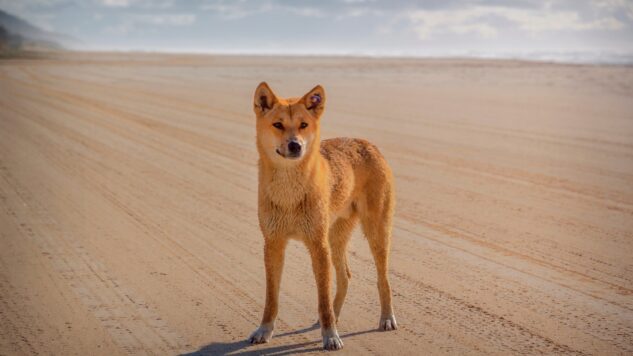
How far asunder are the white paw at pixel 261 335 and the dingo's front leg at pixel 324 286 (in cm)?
41

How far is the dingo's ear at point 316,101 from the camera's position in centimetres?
491

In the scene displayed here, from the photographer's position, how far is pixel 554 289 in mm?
6129

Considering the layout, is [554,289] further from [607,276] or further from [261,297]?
[261,297]

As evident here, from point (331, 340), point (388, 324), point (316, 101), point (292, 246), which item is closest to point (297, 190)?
point (316, 101)

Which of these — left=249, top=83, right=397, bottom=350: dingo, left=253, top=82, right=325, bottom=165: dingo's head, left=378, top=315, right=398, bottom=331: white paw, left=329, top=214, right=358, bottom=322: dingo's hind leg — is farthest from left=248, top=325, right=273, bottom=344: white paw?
left=253, top=82, right=325, bottom=165: dingo's head

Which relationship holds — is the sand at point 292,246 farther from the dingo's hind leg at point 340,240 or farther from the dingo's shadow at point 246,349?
the dingo's hind leg at point 340,240

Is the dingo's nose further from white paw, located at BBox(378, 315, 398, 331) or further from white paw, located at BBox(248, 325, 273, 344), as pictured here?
white paw, located at BBox(378, 315, 398, 331)

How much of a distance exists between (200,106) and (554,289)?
665 inches

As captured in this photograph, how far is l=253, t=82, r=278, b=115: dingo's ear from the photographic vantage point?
15.8ft

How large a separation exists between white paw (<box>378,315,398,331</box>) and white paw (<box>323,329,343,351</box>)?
20.3 inches

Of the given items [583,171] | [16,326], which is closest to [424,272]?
[16,326]

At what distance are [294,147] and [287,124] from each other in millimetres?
182

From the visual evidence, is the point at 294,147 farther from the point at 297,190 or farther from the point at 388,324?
the point at 388,324

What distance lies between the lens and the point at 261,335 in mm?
5082
